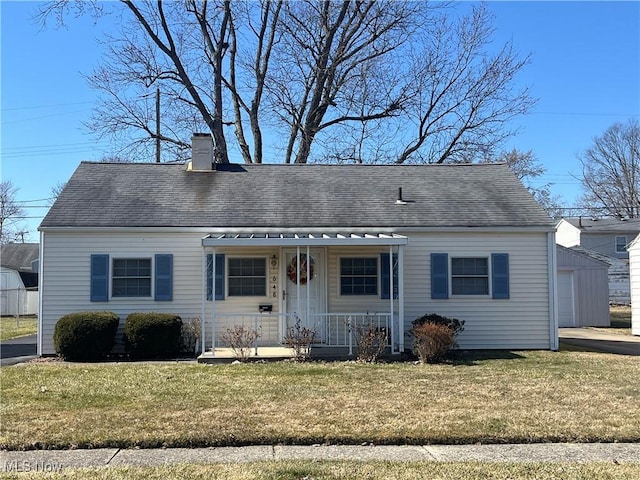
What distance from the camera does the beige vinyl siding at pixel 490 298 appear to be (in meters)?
13.9

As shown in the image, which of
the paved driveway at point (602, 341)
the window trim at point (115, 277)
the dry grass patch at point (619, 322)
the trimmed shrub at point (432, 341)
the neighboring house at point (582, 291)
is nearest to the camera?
the trimmed shrub at point (432, 341)

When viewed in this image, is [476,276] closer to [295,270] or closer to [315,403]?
[295,270]

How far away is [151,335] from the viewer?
496 inches

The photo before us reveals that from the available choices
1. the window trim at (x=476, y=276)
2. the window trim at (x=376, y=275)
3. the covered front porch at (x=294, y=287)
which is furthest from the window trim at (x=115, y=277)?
the window trim at (x=476, y=276)

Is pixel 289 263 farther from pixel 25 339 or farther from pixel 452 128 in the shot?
pixel 452 128

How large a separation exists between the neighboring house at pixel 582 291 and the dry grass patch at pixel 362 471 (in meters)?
17.7

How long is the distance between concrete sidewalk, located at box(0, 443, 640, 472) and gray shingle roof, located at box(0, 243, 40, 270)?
43418 mm

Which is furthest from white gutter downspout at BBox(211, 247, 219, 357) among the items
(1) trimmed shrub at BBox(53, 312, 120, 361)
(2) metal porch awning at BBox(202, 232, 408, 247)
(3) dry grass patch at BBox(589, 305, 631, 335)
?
(3) dry grass patch at BBox(589, 305, 631, 335)

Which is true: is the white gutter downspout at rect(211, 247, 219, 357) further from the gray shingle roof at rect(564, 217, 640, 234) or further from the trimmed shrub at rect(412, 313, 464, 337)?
the gray shingle roof at rect(564, 217, 640, 234)

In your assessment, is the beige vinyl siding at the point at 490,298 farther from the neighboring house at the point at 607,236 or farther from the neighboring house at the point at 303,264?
the neighboring house at the point at 607,236

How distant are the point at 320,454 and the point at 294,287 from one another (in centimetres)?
811

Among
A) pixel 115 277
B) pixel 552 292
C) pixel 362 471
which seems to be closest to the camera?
pixel 362 471

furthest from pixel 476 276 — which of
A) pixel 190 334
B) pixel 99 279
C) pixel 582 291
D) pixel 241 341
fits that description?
pixel 582 291

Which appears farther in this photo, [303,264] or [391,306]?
[303,264]
